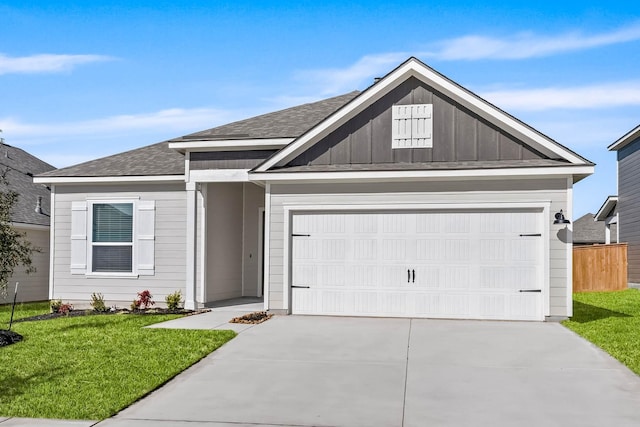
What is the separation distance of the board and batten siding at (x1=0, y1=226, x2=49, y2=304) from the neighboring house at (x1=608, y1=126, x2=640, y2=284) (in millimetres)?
21187

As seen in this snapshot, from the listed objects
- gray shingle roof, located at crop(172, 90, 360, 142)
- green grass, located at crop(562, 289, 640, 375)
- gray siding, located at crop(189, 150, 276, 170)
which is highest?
gray shingle roof, located at crop(172, 90, 360, 142)

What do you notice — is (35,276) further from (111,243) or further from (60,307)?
(60,307)

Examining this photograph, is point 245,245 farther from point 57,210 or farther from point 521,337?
point 521,337

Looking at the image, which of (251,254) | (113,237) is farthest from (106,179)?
(251,254)

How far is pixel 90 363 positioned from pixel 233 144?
7.41 m

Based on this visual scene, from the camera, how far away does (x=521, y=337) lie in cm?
1163

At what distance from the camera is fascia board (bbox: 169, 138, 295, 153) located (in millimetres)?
15846

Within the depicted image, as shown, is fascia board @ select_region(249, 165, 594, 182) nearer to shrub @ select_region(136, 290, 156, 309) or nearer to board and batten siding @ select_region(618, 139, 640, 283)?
shrub @ select_region(136, 290, 156, 309)

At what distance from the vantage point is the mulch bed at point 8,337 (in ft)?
37.8

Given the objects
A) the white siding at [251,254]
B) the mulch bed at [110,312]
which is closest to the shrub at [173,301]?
the mulch bed at [110,312]

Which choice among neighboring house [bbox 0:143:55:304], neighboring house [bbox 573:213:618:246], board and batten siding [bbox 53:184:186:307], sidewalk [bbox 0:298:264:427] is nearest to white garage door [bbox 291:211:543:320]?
sidewalk [bbox 0:298:264:427]

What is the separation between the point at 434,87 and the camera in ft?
46.6

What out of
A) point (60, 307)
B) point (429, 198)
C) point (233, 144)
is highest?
point (233, 144)

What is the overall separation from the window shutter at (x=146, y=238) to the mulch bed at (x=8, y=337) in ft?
16.9
